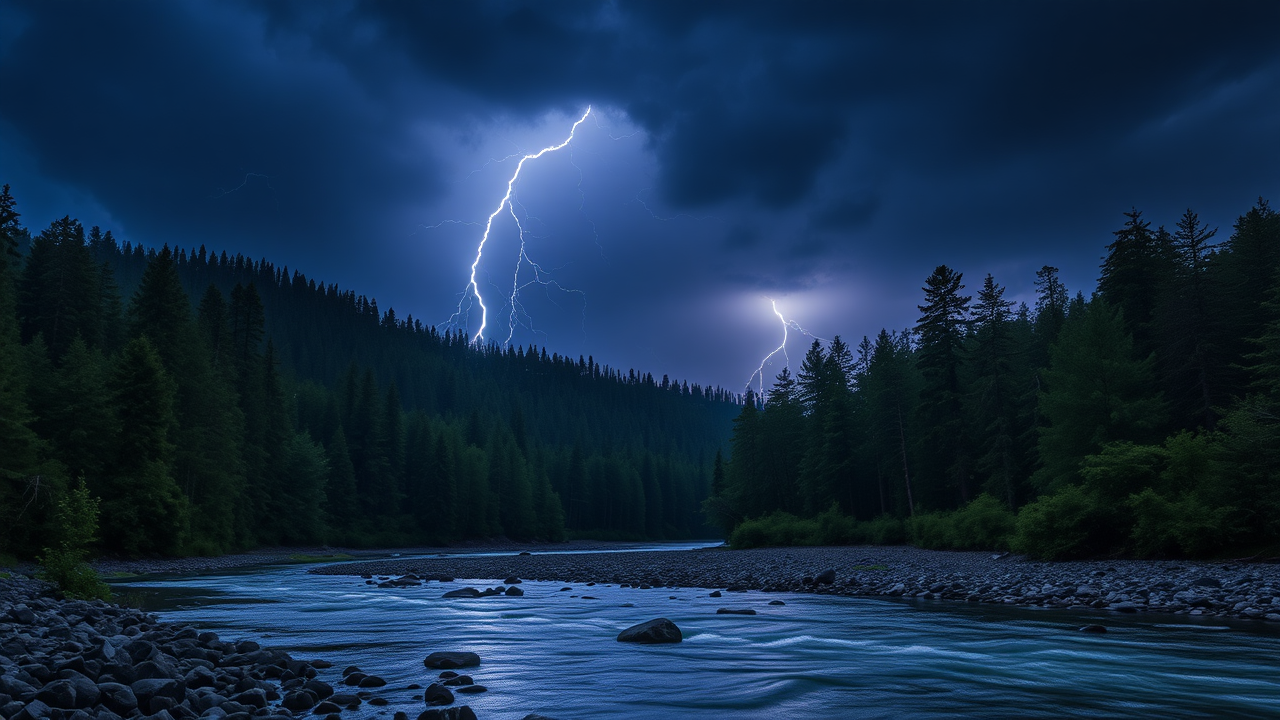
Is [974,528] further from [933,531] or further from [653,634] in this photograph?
[653,634]

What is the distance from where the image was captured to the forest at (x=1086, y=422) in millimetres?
24000

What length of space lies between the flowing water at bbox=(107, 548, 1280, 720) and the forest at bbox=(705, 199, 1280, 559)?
39.8 ft

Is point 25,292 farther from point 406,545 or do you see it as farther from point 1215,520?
point 1215,520

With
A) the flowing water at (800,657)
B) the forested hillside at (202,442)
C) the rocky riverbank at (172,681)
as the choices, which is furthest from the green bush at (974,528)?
the forested hillside at (202,442)

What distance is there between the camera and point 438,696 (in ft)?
27.6

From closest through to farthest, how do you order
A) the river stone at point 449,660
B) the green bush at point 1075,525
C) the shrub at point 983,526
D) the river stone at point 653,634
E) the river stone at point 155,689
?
1. the river stone at point 155,689
2. the river stone at point 449,660
3. the river stone at point 653,634
4. the green bush at point 1075,525
5. the shrub at point 983,526

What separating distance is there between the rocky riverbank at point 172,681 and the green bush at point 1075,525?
2389 cm

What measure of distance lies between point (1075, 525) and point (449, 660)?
81.0ft

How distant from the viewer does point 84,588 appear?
17562 millimetres

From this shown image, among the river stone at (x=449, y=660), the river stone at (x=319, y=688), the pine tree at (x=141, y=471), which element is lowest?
the river stone at (x=449, y=660)

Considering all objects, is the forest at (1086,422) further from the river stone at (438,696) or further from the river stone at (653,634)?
the river stone at (438,696)

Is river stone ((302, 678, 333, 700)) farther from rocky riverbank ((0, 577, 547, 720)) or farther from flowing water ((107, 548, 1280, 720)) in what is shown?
flowing water ((107, 548, 1280, 720))

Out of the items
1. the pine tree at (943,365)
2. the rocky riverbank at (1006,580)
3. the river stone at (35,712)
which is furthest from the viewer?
the pine tree at (943,365)

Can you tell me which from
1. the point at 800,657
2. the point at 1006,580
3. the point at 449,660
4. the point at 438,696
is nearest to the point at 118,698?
the point at 438,696
